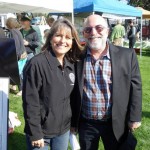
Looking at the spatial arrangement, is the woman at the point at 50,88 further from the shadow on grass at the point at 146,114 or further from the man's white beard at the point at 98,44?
the shadow on grass at the point at 146,114

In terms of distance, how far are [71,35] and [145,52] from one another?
15.5 meters

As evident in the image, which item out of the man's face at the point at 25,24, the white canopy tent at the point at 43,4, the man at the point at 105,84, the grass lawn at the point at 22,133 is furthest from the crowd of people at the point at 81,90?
the man's face at the point at 25,24

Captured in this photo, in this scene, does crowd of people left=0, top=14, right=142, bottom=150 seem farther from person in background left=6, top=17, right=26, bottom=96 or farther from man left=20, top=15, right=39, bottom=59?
man left=20, top=15, right=39, bottom=59

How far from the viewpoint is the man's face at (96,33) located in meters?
2.58

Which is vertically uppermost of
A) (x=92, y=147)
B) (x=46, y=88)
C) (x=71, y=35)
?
(x=71, y=35)

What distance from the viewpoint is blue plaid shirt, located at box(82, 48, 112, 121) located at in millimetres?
2633

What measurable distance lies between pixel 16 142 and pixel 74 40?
93.4 inches

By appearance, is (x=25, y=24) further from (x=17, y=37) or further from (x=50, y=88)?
(x=50, y=88)

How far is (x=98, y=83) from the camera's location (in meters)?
2.64

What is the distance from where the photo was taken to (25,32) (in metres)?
7.87

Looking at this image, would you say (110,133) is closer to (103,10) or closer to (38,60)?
A: (38,60)

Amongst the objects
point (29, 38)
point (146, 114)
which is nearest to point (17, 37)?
point (29, 38)

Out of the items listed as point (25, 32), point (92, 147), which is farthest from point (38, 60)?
point (25, 32)

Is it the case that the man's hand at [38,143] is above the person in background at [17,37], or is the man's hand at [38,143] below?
below
